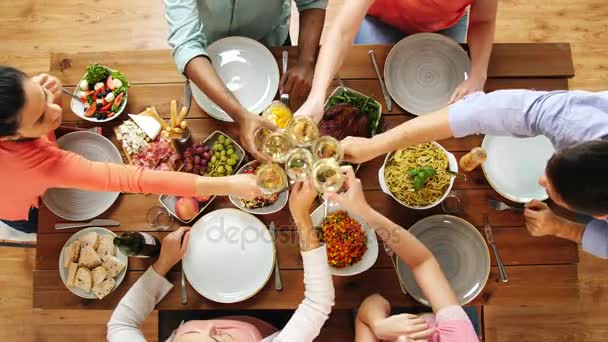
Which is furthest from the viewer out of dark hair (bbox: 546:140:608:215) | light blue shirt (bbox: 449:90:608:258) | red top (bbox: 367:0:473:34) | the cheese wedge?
red top (bbox: 367:0:473:34)

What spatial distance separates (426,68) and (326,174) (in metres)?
0.61

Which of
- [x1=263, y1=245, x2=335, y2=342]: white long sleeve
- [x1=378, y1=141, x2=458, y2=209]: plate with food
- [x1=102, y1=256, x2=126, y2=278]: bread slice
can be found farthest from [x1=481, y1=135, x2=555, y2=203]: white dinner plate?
[x1=102, y1=256, x2=126, y2=278]: bread slice

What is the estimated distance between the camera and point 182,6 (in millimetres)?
1573

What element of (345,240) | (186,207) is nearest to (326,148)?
(345,240)

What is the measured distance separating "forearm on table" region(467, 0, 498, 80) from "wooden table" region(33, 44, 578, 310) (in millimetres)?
90

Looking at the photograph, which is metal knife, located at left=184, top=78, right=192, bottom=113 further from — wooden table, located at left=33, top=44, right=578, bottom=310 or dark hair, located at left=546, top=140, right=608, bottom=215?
dark hair, located at left=546, top=140, right=608, bottom=215

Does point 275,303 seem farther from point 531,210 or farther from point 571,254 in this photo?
point 571,254

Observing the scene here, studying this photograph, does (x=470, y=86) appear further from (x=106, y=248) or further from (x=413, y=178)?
(x=106, y=248)

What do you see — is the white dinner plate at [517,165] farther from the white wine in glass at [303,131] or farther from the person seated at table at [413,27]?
the white wine in glass at [303,131]

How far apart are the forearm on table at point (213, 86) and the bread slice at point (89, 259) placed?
638 mm

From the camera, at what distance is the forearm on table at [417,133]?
Result: 54.5 inches

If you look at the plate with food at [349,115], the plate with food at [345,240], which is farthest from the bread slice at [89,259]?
the plate with food at [349,115]

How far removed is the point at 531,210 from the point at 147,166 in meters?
1.27

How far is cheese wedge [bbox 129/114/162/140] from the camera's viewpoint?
5.23ft
